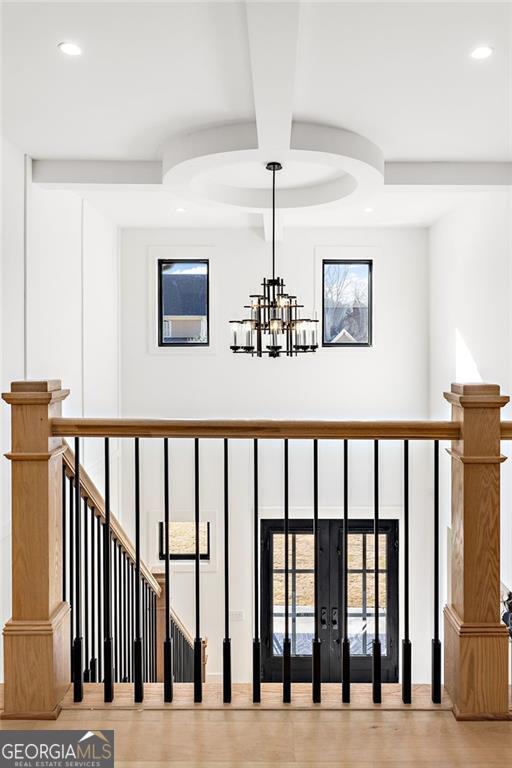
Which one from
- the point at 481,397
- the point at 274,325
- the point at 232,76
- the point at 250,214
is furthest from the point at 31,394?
the point at 250,214

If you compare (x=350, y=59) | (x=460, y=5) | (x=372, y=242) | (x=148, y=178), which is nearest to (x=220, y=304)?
(x=372, y=242)

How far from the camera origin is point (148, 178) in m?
4.80

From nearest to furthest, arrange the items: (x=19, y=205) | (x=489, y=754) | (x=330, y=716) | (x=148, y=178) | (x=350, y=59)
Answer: (x=489, y=754), (x=330, y=716), (x=350, y=59), (x=19, y=205), (x=148, y=178)

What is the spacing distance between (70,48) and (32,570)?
257 centimetres

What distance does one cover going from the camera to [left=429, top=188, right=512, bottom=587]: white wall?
4953 millimetres

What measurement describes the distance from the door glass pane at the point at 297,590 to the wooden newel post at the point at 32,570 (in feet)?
18.8

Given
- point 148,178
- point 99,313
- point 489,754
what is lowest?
point 489,754

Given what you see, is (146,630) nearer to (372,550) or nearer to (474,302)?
(474,302)

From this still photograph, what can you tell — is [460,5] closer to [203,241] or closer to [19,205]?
[19,205]

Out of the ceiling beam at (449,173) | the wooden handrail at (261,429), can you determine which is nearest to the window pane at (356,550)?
the ceiling beam at (449,173)

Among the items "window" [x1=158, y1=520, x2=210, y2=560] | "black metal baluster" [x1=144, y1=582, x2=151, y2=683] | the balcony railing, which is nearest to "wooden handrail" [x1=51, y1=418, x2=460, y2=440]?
the balcony railing

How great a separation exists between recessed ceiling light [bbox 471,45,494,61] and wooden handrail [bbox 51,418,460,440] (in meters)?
2.24

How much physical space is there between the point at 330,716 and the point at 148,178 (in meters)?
4.05

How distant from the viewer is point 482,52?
10.4 feet
